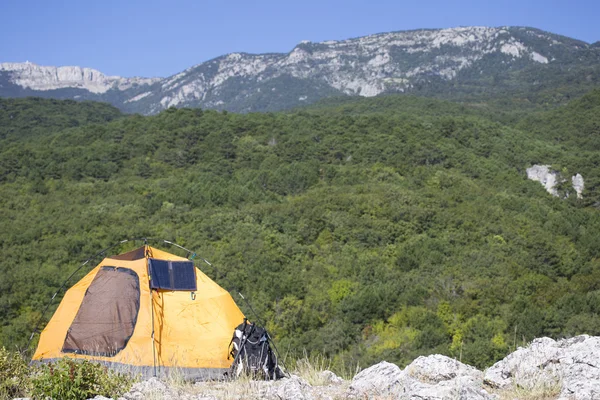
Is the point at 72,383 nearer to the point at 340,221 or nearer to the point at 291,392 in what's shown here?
the point at 291,392

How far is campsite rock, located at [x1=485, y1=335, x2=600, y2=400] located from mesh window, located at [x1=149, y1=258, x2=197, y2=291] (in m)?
5.02

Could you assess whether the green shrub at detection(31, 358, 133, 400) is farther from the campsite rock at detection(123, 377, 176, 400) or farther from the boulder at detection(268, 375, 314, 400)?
the boulder at detection(268, 375, 314, 400)

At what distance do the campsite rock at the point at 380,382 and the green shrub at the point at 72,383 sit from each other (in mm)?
2385

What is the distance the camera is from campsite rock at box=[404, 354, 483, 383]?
573 centimetres

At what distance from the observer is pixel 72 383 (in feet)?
16.0

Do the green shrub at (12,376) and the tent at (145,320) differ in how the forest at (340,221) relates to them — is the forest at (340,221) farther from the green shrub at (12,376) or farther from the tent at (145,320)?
the green shrub at (12,376)

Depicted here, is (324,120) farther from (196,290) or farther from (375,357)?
(196,290)

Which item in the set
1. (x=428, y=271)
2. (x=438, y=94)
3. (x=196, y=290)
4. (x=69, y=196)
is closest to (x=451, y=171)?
(x=428, y=271)

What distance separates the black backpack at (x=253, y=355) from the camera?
22.4ft

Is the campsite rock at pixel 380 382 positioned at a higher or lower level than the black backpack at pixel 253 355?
higher

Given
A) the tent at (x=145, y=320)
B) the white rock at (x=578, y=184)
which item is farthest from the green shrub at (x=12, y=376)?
the white rock at (x=578, y=184)

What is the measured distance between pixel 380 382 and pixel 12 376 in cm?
382

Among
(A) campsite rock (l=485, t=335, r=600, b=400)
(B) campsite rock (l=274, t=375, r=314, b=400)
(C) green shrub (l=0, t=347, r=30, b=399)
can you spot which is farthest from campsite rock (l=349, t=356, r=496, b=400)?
(C) green shrub (l=0, t=347, r=30, b=399)

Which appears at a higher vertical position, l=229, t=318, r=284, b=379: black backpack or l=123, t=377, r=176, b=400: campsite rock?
l=123, t=377, r=176, b=400: campsite rock
